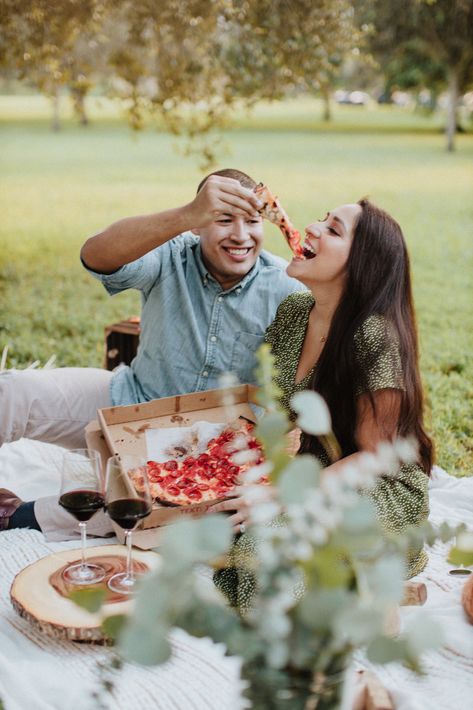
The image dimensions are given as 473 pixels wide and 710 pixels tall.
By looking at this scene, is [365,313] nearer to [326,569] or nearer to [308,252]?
[308,252]

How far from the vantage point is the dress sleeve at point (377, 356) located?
8.67 ft

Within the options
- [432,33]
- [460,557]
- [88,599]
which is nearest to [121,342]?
[460,557]

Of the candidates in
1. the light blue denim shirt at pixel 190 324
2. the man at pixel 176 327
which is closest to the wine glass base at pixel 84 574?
the man at pixel 176 327

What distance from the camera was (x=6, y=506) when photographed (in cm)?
305

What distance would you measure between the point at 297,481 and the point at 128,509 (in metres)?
1.23

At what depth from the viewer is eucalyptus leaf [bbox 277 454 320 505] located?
0.95 metres

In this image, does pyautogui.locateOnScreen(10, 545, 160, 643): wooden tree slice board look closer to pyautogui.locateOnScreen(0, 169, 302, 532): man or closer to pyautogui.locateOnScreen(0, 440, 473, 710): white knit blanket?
pyautogui.locateOnScreen(0, 440, 473, 710): white knit blanket

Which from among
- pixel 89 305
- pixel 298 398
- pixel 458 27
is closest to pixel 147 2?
pixel 89 305

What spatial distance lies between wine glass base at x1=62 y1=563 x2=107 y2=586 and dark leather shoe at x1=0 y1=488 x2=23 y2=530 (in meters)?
0.72

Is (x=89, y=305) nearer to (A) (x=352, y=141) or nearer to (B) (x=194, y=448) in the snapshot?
(B) (x=194, y=448)

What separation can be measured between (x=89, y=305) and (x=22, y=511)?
441 cm

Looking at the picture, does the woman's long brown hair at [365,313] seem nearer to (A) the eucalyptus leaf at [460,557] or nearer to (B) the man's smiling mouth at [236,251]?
(B) the man's smiling mouth at [236,251]

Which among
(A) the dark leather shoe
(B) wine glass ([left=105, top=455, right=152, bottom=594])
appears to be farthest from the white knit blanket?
(A) the dark leather shoe

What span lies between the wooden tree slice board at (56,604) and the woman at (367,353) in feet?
1.56
